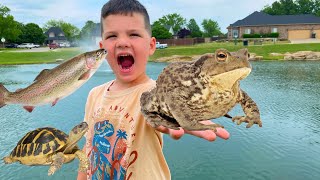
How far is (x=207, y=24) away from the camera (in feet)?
268

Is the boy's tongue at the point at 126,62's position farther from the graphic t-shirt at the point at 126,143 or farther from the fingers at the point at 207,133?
the fingers at the point at 207,133

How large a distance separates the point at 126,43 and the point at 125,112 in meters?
0.63

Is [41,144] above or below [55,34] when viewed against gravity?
below

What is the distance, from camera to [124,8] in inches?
90.9

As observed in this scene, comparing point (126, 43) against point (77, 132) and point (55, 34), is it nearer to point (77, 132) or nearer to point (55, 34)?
point (77, 132)

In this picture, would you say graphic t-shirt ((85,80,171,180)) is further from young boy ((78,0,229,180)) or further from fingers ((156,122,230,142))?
Answer: fingers ((156,122,230,142))

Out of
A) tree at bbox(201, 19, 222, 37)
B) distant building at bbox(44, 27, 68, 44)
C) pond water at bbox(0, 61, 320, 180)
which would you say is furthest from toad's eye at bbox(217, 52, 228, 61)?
distant building at bbox(44, 27, 68, 44)

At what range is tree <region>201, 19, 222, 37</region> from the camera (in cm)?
8131

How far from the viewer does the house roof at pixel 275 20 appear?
64.4 m

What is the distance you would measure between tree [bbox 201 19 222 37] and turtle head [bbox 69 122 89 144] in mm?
80049

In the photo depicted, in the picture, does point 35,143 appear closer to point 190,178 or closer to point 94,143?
point 94,143

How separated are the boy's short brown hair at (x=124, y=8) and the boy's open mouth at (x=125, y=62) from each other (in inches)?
11.7

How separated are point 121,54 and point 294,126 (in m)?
10.4

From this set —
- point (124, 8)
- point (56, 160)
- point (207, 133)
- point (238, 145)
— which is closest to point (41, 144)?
point (56, 160)
